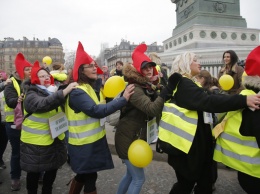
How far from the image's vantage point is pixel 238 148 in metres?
2.10

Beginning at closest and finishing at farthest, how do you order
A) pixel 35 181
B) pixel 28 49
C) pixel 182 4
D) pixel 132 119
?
pixel 132 119 < pixel 35 181 < pixel 182 4 < pixel 28 49

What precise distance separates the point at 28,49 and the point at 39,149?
87851 millimetres

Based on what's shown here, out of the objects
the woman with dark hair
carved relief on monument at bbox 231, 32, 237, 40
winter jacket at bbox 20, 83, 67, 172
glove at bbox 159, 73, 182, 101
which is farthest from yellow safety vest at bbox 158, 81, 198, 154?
carved relief on monument at bbox 231, 32, 237, 40

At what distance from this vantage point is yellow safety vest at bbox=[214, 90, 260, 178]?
199cm

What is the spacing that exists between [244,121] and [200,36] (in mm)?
15667

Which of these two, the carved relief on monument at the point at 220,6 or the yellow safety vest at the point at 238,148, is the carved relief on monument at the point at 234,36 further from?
the yellow safety vest at the point at 238,148

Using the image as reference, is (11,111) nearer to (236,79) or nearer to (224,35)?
(236,79)

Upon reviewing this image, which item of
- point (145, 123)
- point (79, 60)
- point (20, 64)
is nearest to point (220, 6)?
point (20, 64)

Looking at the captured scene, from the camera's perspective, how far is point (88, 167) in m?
2.70

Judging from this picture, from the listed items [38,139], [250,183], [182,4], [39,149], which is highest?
[182,4]

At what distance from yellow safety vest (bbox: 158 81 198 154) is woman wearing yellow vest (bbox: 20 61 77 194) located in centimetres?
126

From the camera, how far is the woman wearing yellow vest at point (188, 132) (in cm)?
233

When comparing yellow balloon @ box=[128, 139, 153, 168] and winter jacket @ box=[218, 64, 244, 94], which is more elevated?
winter jacket @ box=[218, 64, 244, 94]

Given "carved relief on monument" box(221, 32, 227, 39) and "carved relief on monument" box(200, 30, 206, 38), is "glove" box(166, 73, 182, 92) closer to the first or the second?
"carved relief on monument" box(200, 30, 206, 38)
